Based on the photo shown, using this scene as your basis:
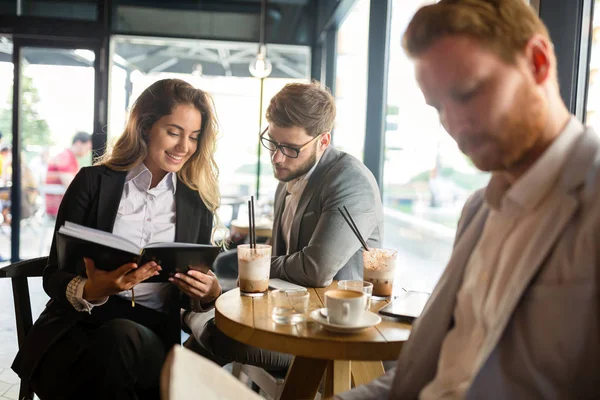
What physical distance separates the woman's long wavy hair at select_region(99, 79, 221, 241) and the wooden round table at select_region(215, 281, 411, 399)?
0.65m

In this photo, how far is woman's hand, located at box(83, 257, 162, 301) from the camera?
1.62 meters

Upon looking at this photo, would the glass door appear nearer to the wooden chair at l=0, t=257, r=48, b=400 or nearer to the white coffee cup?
the wooden chair at l=0, t=257, r=48, b=400

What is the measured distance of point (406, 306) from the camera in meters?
1.56

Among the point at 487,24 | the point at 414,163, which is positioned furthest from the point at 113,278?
the point at 414,163

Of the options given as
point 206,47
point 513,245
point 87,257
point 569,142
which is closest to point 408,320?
point 513,245

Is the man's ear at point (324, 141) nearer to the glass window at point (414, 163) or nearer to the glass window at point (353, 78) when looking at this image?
the glass window at point (414, 163)

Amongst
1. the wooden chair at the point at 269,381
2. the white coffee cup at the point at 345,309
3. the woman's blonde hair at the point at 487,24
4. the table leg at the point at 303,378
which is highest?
the woman's blonde hair at the point at 487,24

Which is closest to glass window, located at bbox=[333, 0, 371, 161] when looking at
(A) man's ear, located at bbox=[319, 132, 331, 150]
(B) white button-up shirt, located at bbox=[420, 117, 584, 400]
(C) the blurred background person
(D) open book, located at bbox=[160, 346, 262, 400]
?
(A) man's ear, located at bbox=[319, 132, 331, 150]

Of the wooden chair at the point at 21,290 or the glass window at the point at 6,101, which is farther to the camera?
the glass window at the point at 6,101

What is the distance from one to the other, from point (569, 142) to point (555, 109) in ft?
0.19

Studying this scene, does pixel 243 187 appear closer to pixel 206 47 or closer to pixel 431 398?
pixel 206 47

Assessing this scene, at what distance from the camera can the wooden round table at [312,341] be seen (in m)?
1.30

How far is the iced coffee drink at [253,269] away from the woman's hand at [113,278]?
9.6 inches

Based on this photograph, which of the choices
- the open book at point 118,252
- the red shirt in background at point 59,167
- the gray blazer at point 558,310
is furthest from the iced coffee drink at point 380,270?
the red shirt in background at point 59,167
